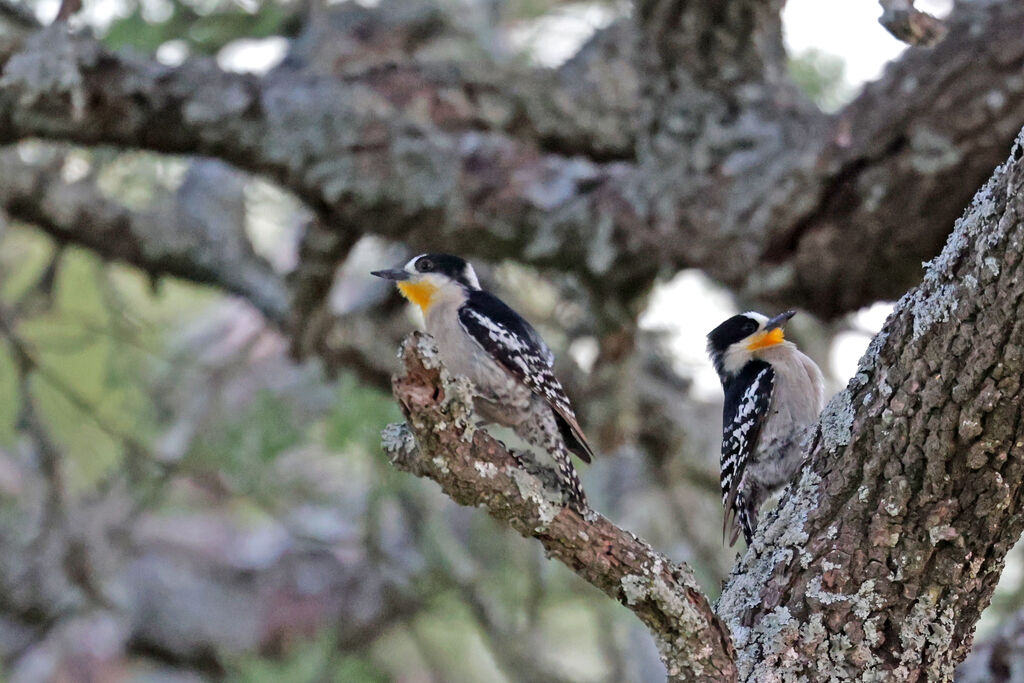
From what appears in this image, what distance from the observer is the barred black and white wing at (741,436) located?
4203 millimetres

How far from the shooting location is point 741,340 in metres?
4.73

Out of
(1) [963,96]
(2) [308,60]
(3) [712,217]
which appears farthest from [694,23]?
(2) [308,60]

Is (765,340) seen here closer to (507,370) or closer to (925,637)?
(507,370)

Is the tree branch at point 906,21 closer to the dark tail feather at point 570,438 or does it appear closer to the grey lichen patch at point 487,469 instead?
the dark tail feather at point 570,438

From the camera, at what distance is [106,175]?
6891 millimetres

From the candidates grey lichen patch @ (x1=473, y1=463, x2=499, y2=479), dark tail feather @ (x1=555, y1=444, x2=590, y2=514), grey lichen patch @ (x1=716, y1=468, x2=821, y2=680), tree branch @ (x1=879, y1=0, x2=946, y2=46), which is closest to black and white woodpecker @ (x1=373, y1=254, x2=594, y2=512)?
dark tail feather @ (x1=555, y1=444, x2=590, y2=514)

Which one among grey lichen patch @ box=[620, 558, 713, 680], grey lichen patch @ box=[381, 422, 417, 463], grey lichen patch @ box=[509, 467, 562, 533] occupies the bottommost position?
grey lichen patch @ box=[620, 558, 713, 680]

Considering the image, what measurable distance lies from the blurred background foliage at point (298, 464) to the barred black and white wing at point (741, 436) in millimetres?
1507

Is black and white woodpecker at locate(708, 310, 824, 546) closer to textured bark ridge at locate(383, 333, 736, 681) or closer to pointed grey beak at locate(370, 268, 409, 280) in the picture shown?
pointed grey beak at locate(370, 268, 409, 280)

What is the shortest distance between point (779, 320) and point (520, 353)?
3.73ft

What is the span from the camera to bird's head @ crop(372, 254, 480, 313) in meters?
4.21

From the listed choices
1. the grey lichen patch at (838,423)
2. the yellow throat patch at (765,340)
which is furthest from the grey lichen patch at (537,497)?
the yellow throat patch at (765,340)

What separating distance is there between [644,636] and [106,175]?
418 cm

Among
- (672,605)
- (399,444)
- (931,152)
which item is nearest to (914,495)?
(672,605)
